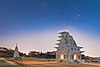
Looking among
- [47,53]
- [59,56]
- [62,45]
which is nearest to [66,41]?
[62,45]

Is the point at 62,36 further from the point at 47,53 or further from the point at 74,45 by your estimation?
the point at 47,53

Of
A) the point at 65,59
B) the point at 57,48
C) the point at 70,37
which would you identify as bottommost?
the point at 65,59

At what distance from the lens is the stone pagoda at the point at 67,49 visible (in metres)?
52.1

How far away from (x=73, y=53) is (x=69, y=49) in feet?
7.40

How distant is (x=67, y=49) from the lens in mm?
51969

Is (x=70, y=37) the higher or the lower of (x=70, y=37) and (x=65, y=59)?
the higher

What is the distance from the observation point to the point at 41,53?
97562mm

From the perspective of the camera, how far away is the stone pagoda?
2050 inches

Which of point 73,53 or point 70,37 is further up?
point 70,37

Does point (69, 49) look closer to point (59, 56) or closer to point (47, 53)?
point (59, 56)

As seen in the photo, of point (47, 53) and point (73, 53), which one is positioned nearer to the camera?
point (73, 53)

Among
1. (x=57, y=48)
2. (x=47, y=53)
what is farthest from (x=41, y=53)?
(x=57, y=48)

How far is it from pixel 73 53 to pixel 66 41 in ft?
14.2

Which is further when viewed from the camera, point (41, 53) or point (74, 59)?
point (41, 53)
